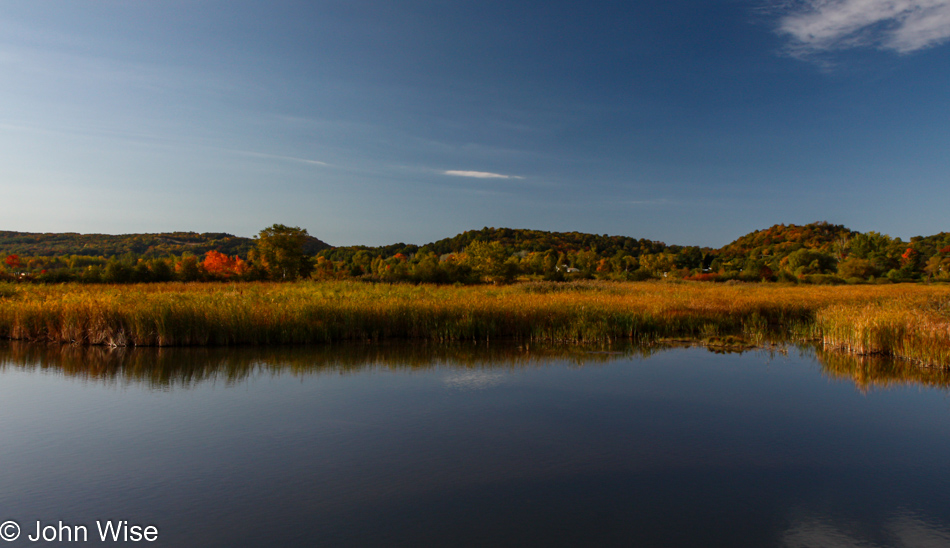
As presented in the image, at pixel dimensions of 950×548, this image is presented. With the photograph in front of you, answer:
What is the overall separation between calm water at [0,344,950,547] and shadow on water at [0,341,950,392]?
0.18 metres

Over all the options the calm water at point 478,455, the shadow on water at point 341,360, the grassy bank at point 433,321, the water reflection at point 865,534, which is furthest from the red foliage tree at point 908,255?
the water reflection at point 865,534

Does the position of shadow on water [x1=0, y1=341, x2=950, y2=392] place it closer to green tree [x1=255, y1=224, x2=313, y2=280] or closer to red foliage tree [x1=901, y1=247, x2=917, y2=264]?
green tree [x1=255, y1=224, x2=313, y2=280]

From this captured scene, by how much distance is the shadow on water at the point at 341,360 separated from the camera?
34.1 ft

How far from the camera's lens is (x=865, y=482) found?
5.56 metres

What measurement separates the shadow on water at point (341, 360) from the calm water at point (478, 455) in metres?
0.18

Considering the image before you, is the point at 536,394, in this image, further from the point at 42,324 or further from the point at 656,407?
the point at 42,324

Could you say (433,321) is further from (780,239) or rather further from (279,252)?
(780,239)

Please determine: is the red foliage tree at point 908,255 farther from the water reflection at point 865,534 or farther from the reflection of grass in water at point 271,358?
the water reflection at point 865,534

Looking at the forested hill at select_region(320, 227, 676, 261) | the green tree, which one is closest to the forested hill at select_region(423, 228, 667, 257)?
the forested hill at select_region(320, 227, 676, 261)

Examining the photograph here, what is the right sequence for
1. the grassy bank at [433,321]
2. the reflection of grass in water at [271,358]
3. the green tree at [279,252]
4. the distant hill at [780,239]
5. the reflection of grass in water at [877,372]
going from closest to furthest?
1. the reflection of grass in water at [877,372]
2. the reflection of grass in water at [271,358]
3. the grassy bank at [433,321]
4. the green tree at [279,252]
5. the distant hill at [780,239]

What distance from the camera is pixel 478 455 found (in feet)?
20.3

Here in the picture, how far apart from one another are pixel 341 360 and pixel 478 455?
6.68 metres

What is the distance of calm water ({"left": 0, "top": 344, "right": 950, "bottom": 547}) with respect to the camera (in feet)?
15.2

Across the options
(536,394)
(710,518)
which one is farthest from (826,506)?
(536,394)
